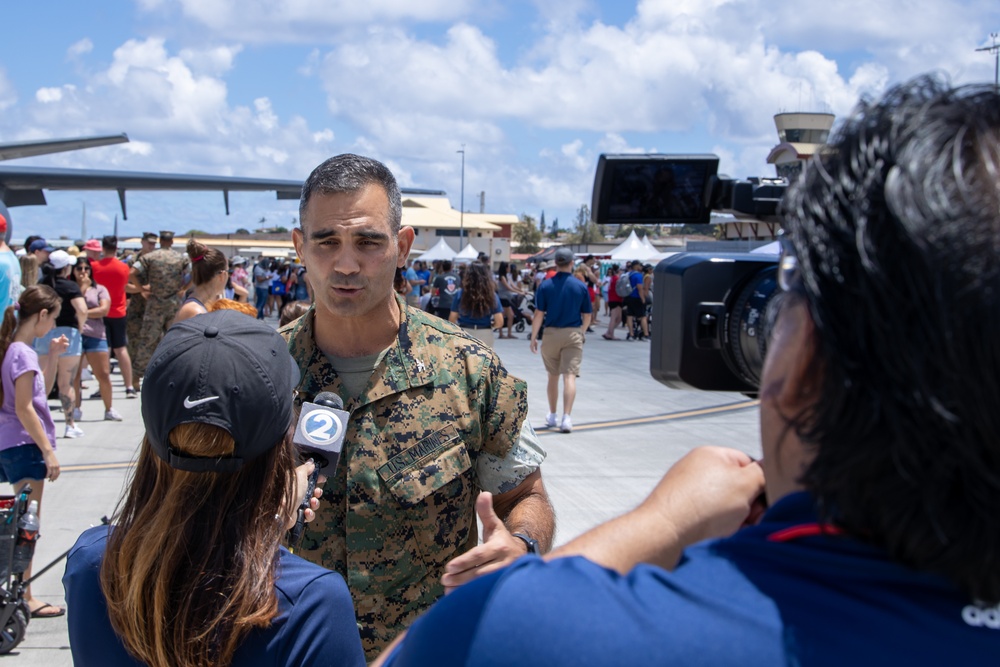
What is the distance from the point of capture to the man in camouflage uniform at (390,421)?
8.04ft

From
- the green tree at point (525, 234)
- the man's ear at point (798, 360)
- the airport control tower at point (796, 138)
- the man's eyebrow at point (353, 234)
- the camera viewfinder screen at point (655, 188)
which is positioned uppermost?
the airport control tower at point (796, 138)

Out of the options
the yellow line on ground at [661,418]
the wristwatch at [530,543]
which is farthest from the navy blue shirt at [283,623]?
the yellow line on ground at [661,418]

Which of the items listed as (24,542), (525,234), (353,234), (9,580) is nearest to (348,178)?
Answer: (353,234)

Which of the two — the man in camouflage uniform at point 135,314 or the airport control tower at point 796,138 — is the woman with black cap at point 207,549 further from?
the man in camouflage uniform at point 135,314

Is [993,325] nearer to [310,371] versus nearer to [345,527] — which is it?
[345,527]

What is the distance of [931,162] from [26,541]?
4288mm

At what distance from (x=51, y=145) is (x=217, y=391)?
2223 centimetres

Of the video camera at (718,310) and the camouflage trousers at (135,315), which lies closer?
the video camera at (718,310)

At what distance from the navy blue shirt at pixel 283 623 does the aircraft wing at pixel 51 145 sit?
64.6ft

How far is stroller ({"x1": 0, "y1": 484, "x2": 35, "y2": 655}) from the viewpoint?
4.08 metres

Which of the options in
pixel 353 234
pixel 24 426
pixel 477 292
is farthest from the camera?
pixel 477 292

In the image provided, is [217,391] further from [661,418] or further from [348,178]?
[661,418]

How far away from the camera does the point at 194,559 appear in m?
1.62

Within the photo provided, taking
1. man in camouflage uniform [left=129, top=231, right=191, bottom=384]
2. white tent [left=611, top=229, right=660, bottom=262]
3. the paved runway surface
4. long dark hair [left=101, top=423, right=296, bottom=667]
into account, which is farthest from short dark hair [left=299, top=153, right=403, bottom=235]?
white tent [left=611, top=229, right=660, bottom=262]
